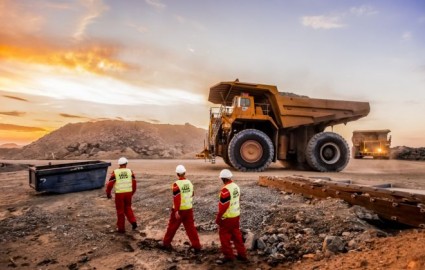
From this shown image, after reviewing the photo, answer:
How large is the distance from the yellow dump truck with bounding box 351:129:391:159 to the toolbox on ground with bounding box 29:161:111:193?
21.9m

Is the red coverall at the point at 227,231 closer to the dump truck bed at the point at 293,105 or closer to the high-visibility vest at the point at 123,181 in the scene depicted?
the high-visibility vest at the point at 123,181

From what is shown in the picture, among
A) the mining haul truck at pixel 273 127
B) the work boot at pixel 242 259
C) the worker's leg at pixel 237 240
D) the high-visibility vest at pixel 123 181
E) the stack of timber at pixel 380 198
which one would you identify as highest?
the mining haul truck at pixel 273 127

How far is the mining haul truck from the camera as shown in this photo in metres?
13.6

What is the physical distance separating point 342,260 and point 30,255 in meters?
4.91

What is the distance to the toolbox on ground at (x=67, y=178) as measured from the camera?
9.35 metres

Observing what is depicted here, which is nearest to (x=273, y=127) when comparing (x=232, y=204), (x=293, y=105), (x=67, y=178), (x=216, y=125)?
(x=293, y=105)

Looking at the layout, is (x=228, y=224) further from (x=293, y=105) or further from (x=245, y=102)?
(x=293, y=105)

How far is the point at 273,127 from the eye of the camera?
47.4 ft

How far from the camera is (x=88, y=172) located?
10.2 metres

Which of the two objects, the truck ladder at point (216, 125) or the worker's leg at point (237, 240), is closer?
the worker's leg at point (237, 240)

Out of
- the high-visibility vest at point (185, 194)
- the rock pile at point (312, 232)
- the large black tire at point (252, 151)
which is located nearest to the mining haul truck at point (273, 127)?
Result: the large black tire at point (252, 151)

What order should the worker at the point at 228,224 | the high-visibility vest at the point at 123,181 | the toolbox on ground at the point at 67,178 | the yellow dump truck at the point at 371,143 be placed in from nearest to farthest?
the worker at the point at 228,224, the high-visibility vest at the point at 123,181, the toolbox on ground at the point at 67,178, the yellow dump truck at the point at 371,143

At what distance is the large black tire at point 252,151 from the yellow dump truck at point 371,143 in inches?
618

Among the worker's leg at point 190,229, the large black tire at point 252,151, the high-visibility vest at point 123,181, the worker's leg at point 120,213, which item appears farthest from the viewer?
the large black tire at point 252,151
